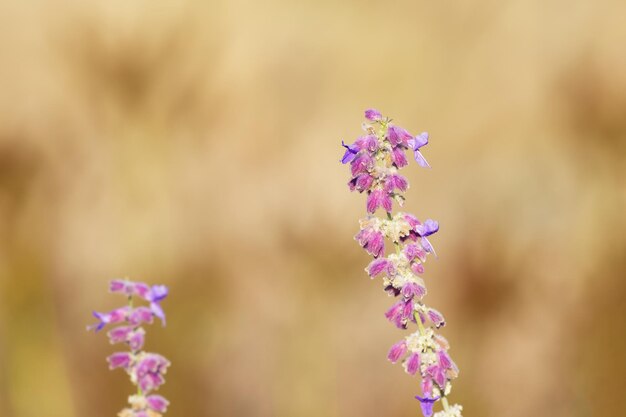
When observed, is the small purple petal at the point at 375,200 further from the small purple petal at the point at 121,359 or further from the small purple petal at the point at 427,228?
the small purple petal at the point at 121,359

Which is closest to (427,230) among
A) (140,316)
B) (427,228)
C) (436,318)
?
(427,228)

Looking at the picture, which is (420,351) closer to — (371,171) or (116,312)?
(371,171)

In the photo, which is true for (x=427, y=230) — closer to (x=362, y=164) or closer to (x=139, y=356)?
(x=362, y=164)

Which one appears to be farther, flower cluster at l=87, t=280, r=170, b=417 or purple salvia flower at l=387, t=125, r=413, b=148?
purple salvia flower at l=387, t=125, r=413, b=148

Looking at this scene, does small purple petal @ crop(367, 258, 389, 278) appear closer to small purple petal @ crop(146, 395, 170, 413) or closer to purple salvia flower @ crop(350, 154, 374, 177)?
purple salvia flower @ crop(350, 154, 374, 177)

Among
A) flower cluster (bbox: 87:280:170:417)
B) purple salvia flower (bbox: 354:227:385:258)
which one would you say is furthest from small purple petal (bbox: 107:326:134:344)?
purple salvia flower (bbox: 354:227:385:258)

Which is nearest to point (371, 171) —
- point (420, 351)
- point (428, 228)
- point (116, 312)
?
point (428, 228)
